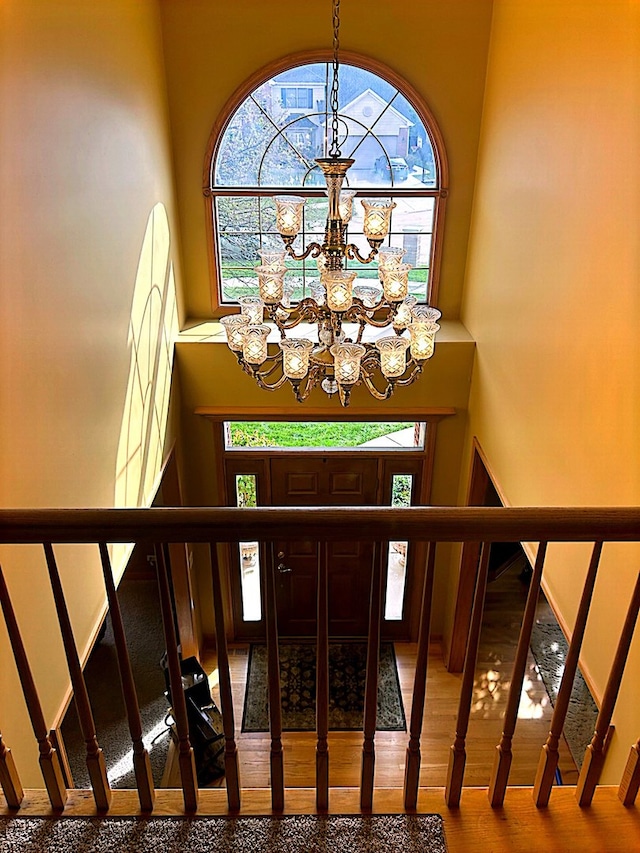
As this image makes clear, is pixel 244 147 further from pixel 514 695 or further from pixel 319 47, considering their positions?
pixel 514 695

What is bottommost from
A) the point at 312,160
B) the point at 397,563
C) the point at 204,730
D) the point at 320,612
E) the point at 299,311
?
the point at 204,730

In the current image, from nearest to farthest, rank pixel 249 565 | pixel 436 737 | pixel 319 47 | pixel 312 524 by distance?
pixel 312 524 → pixel 319 47 → pixel 436 737 → pixel 249 565

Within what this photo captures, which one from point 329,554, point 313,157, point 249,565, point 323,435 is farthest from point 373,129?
point 249,565

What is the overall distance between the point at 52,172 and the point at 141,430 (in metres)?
1.72

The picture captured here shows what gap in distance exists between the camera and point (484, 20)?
453cm

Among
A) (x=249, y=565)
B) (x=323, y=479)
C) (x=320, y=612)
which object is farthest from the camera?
(x=249, y=565)

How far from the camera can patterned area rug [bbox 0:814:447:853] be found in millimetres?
1521

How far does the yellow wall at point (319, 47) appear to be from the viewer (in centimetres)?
453

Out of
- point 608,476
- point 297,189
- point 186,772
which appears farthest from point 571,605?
point 297,189

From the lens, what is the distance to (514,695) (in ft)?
5.05

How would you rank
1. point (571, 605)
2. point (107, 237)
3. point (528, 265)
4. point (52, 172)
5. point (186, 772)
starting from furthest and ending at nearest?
point (528, 265) < point (107, 237) < point (571, 605) < point (52, 172) < point (186, 772)

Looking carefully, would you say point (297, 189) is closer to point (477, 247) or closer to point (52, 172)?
point (477, 247)

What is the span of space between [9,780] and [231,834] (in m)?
0.52

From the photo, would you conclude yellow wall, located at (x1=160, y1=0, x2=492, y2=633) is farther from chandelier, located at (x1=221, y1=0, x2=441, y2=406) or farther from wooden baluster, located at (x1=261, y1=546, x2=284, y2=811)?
wooden baluster, located at (x1=261, y1=546, x2=284, y2=811)
